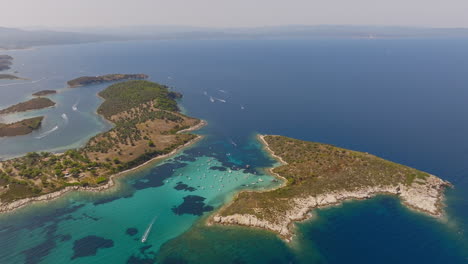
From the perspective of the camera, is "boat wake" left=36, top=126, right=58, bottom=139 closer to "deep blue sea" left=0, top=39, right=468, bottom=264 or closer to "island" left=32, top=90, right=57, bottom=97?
"deep blue sea" left=0, top=39, right=468, bottom=264

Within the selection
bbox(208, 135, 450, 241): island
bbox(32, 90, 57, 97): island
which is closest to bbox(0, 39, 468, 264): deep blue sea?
bbox(208, 135, 450, 241): island

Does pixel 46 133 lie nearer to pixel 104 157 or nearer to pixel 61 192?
pixel 104 157

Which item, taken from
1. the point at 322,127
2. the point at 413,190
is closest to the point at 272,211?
the point at 413,190

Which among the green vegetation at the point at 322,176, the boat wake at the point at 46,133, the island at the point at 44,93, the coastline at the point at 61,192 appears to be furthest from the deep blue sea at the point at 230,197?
the island at the point at 44,93

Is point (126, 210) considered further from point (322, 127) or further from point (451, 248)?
point (322, 127)

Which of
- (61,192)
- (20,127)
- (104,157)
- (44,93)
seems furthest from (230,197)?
(44,93)

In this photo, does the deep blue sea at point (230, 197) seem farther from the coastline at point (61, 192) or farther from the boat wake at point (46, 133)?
the coastline at point (61, 192)
